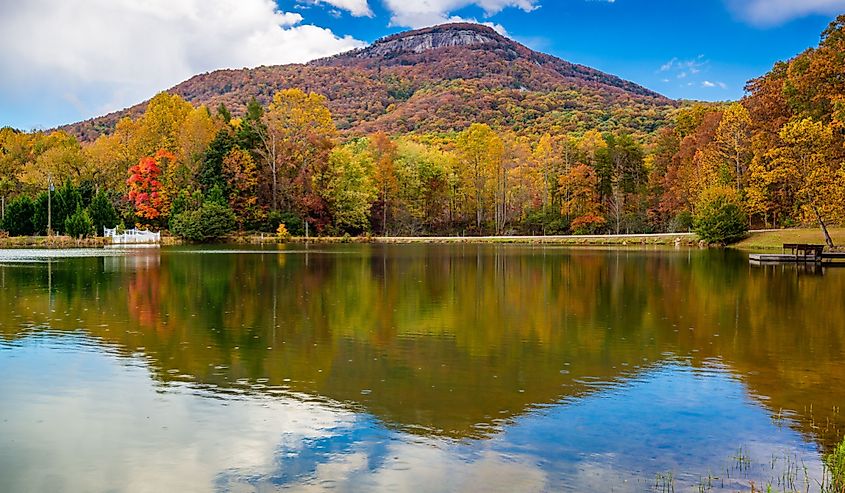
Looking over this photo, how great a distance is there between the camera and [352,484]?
5770mm

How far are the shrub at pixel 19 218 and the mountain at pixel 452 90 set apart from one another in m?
54.9

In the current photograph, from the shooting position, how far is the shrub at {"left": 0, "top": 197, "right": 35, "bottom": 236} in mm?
58188

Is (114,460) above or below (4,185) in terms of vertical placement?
below

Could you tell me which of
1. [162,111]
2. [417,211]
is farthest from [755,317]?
[162,111]

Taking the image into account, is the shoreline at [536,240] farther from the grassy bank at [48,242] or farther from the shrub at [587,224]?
the shrub at [587,224]

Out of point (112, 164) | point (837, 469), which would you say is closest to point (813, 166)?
point (837, 469)

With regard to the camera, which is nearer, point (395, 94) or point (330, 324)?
point (330, 324)

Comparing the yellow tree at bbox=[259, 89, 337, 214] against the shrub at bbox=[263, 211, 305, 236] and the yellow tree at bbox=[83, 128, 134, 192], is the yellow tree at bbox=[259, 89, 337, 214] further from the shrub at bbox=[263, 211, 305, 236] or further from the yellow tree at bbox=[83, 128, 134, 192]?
the yellow tree at bbox=[83, 128, 134, 192]

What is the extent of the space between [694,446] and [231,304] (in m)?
12.4

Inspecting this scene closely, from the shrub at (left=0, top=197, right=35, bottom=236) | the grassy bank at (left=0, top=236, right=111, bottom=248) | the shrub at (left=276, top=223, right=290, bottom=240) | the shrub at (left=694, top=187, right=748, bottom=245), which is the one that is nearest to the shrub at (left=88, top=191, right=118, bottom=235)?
the grassy bank at (left=0, top=236, right=111, bottom=248)

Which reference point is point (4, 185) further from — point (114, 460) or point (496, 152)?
point (114, 460)

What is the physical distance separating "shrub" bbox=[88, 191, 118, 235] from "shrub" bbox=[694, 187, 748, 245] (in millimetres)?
47225

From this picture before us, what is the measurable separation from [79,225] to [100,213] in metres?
4.10

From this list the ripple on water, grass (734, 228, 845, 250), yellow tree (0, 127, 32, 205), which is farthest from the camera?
yellow tree (0, 127, 32, 205)
